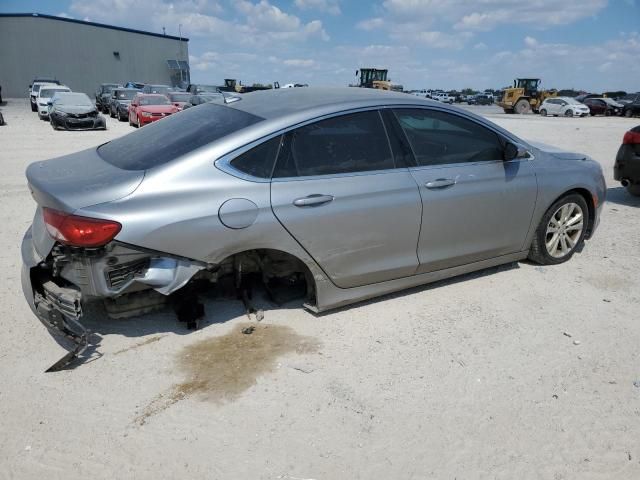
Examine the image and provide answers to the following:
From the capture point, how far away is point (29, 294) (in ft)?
10.2

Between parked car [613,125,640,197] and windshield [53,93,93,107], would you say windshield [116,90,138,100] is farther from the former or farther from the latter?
parked car [613,125,640,197]

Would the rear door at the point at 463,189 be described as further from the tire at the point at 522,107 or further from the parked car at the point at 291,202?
the tire at the point at 522,107

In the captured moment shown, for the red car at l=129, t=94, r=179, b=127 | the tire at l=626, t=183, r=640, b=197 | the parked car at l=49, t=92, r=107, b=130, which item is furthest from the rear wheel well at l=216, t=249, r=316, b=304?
the parked car at l=49, t=92, r=107, b=130

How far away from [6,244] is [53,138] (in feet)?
38.3

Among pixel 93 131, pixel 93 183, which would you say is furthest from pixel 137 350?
pixel 93 131

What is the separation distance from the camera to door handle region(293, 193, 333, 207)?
10.4ft

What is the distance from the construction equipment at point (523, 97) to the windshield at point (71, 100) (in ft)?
99.7

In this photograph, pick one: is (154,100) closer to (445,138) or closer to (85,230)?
(445,138)

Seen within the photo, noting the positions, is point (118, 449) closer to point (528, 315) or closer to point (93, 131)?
point (528, 315)

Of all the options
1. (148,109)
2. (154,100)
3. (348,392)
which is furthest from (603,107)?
(348,392)

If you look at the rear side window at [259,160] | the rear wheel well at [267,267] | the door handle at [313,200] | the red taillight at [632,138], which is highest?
the rear side window at [259,160]

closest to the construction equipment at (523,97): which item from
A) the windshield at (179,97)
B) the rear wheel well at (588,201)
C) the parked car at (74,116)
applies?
the windshield at (179,97)

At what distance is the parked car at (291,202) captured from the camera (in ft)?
9.41

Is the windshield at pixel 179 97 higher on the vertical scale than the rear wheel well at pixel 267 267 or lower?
lower
